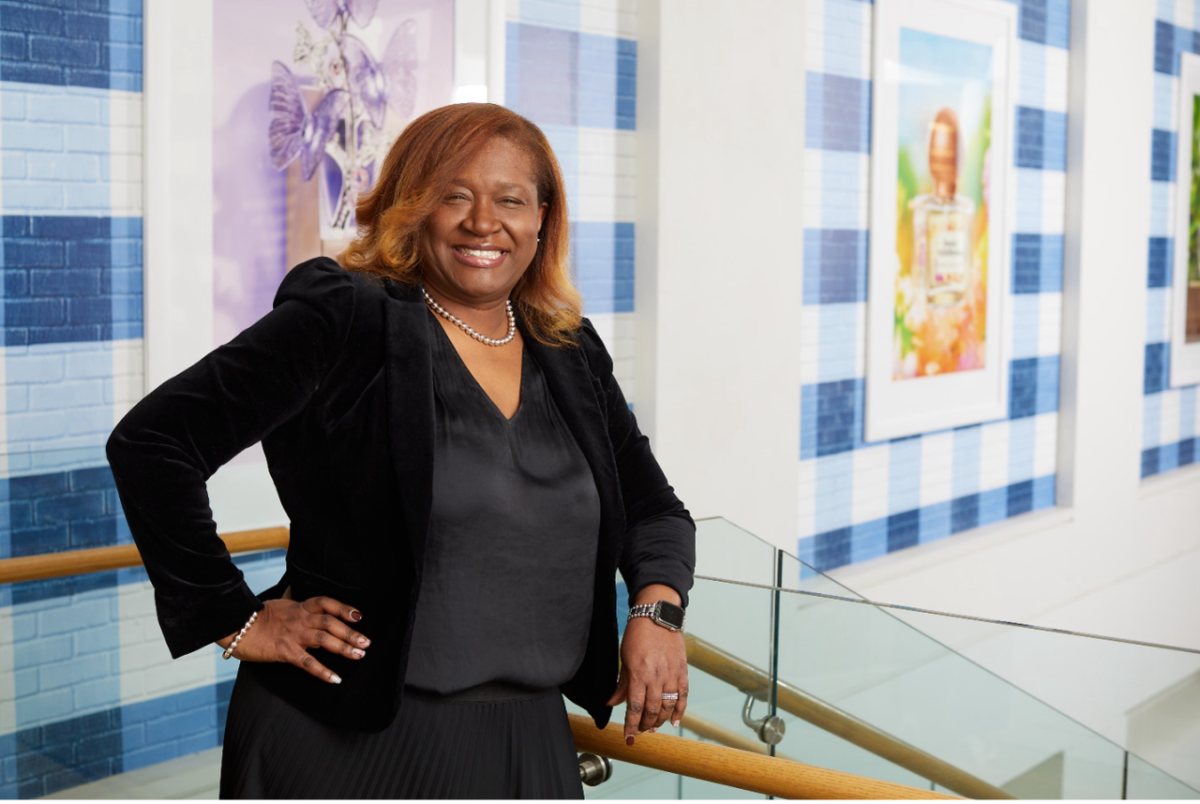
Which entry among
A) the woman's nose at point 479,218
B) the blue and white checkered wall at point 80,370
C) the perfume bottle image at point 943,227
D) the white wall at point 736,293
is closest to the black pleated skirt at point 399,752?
the woman's nose at point 479,218

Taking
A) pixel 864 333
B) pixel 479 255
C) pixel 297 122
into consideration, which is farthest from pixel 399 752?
pixel 864 333

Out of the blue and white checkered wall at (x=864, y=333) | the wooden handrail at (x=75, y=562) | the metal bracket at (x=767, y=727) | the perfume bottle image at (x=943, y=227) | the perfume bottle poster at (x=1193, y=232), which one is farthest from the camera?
the perfume bottle poster at (x=1193, y=232)

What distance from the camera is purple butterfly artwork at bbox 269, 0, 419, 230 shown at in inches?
129

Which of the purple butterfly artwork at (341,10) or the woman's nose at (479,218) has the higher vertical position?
the purple butterfly artwork at (341,10)

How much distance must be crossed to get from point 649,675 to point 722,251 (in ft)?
9.75

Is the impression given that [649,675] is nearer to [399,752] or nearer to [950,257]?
[399,752]

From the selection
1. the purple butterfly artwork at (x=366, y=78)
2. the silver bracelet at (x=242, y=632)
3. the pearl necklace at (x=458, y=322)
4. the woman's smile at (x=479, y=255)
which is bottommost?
the silver bracelet at (x=242, y=632)

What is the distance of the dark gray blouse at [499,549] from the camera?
Result: 144 centimetres

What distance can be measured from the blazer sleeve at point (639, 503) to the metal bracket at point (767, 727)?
2.00 ft

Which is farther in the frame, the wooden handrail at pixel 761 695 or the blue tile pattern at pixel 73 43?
the blue tile pattern at pixel 73 43

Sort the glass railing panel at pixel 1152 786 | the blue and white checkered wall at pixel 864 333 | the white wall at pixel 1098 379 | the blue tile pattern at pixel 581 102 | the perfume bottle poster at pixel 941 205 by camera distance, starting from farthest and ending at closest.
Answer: the white wall at pixel 1098 379 → the perfume bottle poster at pixel 941 205 → the blue and white checkered wall at pixel 864 333 → the blue tile pattern at pixel 581 102 → the glass railing panel at pixel 1152 786

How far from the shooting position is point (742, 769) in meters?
1.61

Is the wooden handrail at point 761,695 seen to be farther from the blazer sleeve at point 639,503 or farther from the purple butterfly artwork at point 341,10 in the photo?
the purple butterfly artwork at point 341,10

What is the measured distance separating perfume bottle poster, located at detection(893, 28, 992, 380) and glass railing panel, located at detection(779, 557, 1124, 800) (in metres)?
3.60
